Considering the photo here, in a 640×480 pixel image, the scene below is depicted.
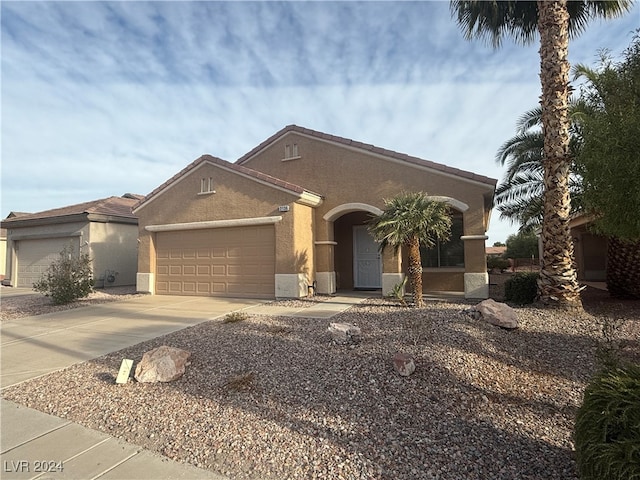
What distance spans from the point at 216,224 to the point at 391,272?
6521mm

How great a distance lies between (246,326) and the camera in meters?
8.17

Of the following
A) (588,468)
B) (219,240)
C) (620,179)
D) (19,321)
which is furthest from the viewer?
(219,240)

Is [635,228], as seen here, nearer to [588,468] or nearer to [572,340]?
[572,340]

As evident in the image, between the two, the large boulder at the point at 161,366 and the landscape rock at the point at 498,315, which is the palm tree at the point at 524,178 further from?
the large boulder at the point at 161,366

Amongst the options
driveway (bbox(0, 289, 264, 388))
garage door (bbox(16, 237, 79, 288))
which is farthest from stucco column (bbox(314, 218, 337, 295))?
garage door (bbox(16, 237, 79, 288))

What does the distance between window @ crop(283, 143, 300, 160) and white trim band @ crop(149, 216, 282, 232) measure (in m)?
3.46

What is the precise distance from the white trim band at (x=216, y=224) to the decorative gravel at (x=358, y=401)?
5.97 m

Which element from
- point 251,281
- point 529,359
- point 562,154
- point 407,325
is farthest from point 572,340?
point 251,281

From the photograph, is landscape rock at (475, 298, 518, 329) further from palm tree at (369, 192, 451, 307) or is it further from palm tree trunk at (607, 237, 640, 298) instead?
palm tree trunk at (607, 237, 640, 298)

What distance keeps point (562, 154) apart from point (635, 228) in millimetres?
4343

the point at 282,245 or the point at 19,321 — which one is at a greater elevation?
the point at 282,245

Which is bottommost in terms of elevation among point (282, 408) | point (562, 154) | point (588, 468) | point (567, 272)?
point (282, 408)

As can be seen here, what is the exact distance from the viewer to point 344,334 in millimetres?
6465

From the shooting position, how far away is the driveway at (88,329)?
6.61 m
